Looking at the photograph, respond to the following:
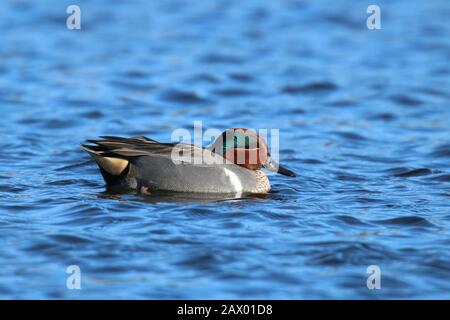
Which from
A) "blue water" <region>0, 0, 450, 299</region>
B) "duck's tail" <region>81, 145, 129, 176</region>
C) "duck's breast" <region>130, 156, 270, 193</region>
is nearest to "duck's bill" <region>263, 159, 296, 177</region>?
"blue water" <region>0, 0, 450, 299</region>

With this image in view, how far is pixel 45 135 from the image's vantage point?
39.0ft

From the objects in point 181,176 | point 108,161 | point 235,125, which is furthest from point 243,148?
point 235,125

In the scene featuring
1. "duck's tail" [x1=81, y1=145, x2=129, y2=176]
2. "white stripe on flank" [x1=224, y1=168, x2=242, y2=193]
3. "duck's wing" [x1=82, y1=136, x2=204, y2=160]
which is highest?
"duck's wing" [x1=82, y1=136, x2=204, y2=160]

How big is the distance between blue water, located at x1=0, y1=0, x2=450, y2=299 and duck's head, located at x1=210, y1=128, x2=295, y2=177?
1.32 feet

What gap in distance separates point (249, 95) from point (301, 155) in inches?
126

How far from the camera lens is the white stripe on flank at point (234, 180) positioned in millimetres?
9188

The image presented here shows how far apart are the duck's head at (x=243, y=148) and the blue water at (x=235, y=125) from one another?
40 centimetres

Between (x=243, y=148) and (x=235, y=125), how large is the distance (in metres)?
3.13

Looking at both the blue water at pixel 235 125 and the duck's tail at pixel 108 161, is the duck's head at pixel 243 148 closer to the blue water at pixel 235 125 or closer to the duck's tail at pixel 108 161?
the blue water at pixel 235 125

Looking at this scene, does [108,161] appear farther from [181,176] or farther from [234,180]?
[234,180]

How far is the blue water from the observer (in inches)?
275

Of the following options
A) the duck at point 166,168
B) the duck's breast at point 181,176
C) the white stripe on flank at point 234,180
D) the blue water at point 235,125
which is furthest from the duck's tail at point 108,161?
the white stripe on flank at point 234,180

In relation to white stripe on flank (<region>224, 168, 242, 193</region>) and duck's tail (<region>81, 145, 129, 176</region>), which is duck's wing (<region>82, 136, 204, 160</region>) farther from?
white stripe on flank (<region>224, 168, 242, 193</region>)
